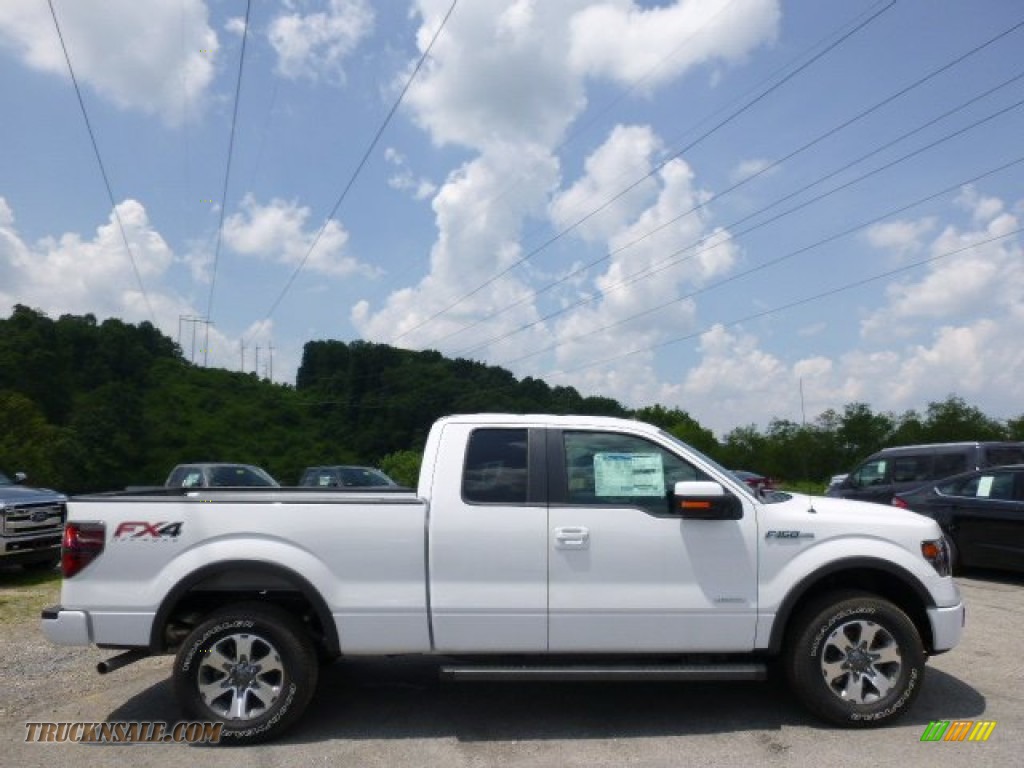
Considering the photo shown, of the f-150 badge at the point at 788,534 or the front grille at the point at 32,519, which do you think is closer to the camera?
the f-150 badge at the point at 788,534

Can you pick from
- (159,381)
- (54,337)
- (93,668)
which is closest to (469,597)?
(93,668)

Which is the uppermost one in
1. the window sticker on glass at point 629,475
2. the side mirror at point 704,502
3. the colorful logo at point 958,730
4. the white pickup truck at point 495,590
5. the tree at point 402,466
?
the tree at point 402,466

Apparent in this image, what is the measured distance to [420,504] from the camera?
5.25 metres

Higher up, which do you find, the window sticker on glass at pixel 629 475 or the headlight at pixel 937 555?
the window sticker on glass at pixel 629 475

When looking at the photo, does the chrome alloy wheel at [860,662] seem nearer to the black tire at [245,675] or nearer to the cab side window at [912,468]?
the black tire at [245,675]

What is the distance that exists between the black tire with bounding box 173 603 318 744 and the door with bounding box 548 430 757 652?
156cm

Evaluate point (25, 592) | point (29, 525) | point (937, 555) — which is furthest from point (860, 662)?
point (29, 525)

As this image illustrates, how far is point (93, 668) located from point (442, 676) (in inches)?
143

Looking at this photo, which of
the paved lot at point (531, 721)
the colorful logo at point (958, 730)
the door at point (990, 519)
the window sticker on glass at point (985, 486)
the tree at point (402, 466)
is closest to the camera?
the paved lot at point (531, 721)

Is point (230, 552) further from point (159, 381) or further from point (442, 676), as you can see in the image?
point (159, 381)

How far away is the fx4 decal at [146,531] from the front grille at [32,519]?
7.95 metres

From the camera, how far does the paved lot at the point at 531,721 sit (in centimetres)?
487

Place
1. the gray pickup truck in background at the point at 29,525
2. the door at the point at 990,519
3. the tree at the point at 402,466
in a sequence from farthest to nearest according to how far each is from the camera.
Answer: the tree at the point at 402,466
the gray pickup truck in background at the point at 29,525
the door at the point at 990,519

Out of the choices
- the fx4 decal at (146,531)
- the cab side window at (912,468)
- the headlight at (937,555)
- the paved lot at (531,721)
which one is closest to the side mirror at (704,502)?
the headlight at (937,555)
